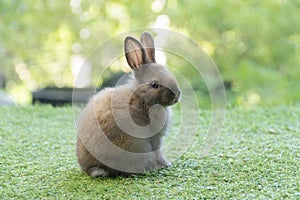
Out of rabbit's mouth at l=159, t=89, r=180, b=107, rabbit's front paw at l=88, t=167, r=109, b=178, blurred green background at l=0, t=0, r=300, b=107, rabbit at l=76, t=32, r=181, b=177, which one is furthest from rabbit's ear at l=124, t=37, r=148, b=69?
blurred green background at l=0, t=0, r=300, b=107

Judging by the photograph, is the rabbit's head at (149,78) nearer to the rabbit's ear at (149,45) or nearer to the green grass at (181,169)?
the rabbit's ear at (149,45)

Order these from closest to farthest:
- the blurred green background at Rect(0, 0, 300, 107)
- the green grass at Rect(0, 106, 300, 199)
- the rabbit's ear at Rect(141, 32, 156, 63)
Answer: the green grass at Rect(0, 106, 300, 199) < the rabbit's ear at Rect(141, 32, 156, 63) < the blurred green background at Rect(0, 0, 300, 107)

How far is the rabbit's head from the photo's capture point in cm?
210

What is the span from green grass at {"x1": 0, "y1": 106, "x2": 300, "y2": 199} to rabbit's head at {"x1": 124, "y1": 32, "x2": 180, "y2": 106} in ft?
1.03

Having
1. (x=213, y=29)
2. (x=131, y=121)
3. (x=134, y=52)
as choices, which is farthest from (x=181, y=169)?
(x=213, y=29)

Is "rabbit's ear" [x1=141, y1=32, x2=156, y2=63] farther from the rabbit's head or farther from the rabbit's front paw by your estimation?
the rabbit's front paw

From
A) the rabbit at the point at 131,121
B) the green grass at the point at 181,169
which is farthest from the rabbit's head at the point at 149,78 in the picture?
the green grass at the point at 181,169

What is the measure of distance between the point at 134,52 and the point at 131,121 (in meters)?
0.28

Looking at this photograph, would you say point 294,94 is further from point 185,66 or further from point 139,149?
point 139,149

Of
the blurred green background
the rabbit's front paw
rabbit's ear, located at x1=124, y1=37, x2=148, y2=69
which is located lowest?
the rabbit's front paw

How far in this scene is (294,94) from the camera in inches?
205

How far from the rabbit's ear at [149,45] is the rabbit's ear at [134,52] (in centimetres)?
6

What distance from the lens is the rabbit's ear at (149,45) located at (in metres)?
2.20

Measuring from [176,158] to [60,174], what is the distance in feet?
1.77
